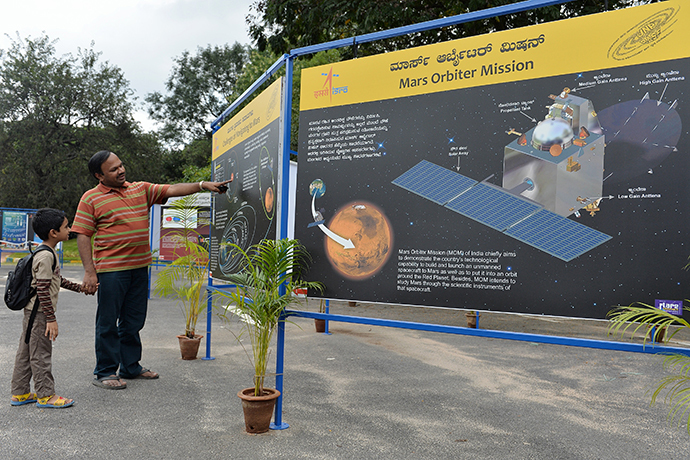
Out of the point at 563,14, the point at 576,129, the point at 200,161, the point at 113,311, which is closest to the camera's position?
the point at 576,129

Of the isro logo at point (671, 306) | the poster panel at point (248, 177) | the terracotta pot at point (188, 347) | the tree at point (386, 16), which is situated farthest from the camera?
the tree at point (386, 16)

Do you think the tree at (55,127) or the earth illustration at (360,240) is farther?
the tree at (55,127)

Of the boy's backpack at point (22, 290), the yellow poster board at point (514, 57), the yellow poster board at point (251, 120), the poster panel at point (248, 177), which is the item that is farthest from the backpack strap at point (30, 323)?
the yellow poster board at point (514, 57)

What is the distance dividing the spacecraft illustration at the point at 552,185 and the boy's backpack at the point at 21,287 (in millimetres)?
3237

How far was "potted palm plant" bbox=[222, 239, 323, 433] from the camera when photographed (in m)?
3.29

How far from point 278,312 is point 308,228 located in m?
0.63

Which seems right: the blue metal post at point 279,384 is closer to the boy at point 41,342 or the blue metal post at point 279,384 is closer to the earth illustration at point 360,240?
the earth illustration at point 360,240

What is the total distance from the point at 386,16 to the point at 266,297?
6.67 metres

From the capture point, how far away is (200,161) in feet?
105

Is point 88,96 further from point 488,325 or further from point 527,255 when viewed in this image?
point 527,255

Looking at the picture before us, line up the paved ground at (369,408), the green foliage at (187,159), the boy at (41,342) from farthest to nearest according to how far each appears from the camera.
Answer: the green foliage at (187,159)
the boy at (41,342)
the paved ground at (369,408)

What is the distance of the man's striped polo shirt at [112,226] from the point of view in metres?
4.29

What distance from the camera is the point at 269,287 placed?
3.42m

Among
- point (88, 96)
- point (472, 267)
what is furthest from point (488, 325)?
point (88, 96)
